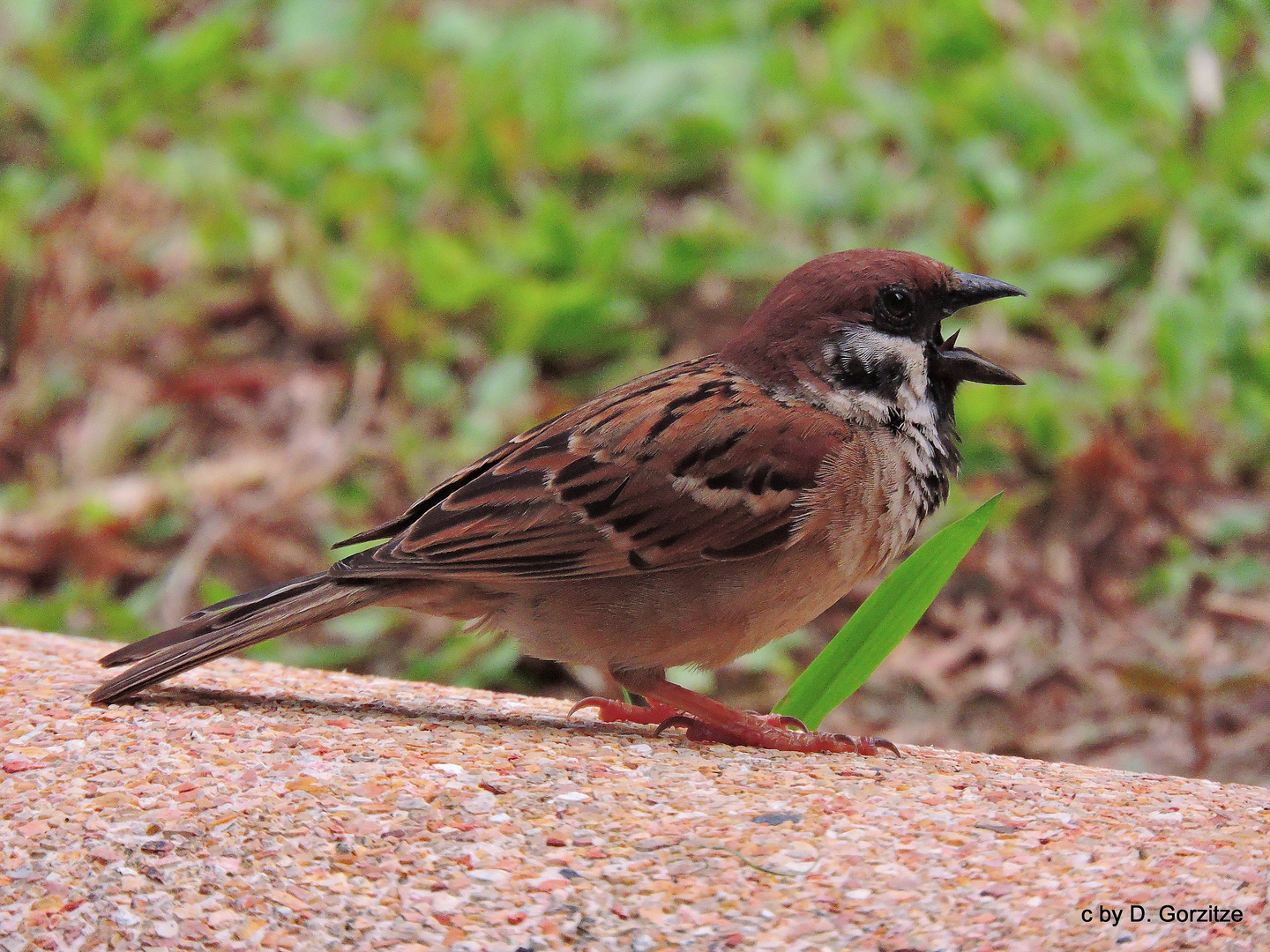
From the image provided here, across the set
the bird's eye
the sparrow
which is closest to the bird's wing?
the sparrow

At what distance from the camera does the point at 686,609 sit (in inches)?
133

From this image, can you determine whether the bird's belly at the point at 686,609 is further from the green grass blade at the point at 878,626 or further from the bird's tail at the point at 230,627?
the bird's tail at the point at 230,627

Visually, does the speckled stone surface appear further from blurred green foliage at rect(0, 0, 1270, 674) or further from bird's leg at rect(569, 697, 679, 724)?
blurred green foliage at rect(0, 0, 1270, 674)

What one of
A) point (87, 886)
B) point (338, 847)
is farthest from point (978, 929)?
point (87, 886)

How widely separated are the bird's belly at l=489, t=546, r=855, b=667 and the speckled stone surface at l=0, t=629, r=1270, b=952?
10.7 inches

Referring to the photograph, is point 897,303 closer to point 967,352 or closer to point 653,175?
point 967,352

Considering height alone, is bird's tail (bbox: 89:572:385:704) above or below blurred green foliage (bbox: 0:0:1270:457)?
Answer: below

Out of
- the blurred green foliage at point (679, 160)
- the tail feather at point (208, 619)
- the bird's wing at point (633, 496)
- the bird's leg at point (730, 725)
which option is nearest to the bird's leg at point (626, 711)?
the bird's leg at point (730, 725)

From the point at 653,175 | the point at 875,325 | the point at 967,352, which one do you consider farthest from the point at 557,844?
the point at 653,175

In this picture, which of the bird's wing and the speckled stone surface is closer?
the speckled stone surface

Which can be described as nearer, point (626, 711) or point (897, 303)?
point (897, 303)

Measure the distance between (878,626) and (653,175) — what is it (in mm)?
3786

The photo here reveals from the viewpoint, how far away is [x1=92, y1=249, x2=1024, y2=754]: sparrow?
3.38 meters

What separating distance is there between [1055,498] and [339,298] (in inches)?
123
